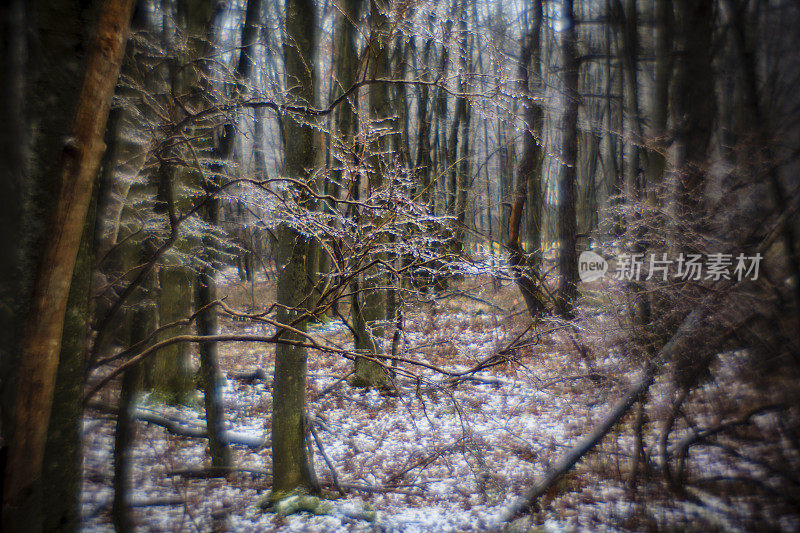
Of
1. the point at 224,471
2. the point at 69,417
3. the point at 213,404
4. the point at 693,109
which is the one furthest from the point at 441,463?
the point at 693,109

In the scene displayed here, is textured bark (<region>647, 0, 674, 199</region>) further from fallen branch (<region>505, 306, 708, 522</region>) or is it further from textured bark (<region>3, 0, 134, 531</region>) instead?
textured bark (<region>3, 0, 134, 531</region>)

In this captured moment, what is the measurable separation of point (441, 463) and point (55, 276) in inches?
188

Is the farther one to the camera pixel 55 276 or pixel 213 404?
pixel 213 404

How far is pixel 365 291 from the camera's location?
9.65ft

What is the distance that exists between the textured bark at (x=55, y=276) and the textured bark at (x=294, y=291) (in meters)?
2.94

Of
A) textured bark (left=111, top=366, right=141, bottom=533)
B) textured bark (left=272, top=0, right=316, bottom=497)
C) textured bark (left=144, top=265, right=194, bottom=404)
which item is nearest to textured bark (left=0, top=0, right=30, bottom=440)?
textured bark (left=111, top=366, right=141, bottom=533)

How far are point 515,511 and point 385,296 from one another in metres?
4.84

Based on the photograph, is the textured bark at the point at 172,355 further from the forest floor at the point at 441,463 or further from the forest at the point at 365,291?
the forest floor at the point at 441,463

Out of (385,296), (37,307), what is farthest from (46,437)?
(385,296)

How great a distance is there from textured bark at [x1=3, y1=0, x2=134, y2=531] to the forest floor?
4.44 ft

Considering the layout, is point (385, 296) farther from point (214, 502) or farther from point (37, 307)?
point (37, 307)

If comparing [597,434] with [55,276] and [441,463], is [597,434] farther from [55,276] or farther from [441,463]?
[55,276]

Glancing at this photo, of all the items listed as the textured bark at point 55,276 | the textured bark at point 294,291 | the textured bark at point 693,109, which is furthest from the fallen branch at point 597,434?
the textured bark at point 55,276

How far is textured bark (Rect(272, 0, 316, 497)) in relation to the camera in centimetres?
430
